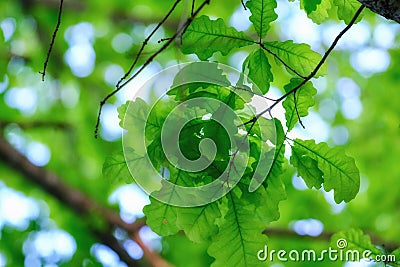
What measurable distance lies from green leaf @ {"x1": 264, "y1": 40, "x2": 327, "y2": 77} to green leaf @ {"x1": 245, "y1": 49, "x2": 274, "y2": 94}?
0.05 meters

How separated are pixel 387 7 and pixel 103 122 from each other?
4.99 meters

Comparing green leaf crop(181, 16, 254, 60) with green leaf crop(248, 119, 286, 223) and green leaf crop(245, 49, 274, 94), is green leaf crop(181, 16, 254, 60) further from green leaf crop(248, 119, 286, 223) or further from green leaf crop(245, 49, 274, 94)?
green leaf crop(248, 119, 286, 223)

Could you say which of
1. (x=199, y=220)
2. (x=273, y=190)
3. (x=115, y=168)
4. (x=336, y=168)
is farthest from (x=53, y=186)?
(x=336, y=168)

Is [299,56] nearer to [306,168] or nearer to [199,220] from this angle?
[306,168]

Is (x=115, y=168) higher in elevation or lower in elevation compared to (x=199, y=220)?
higher

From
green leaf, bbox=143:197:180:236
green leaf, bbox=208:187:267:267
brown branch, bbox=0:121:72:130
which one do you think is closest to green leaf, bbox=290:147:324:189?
green leaf, bbox=208:187:267:267

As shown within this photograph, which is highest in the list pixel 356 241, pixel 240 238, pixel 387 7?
pixel 387 7

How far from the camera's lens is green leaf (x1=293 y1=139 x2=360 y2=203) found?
61.2 inches

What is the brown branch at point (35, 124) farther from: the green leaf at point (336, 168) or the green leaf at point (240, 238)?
the green leaf at point (336, 168)

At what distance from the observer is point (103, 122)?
19.7ft

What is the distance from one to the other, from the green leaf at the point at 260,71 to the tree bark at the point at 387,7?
36cm

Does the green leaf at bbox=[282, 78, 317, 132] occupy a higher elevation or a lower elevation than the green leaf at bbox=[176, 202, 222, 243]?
higher

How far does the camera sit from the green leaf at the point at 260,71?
60.9 inches

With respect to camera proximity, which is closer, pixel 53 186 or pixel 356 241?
pixel 356 241
